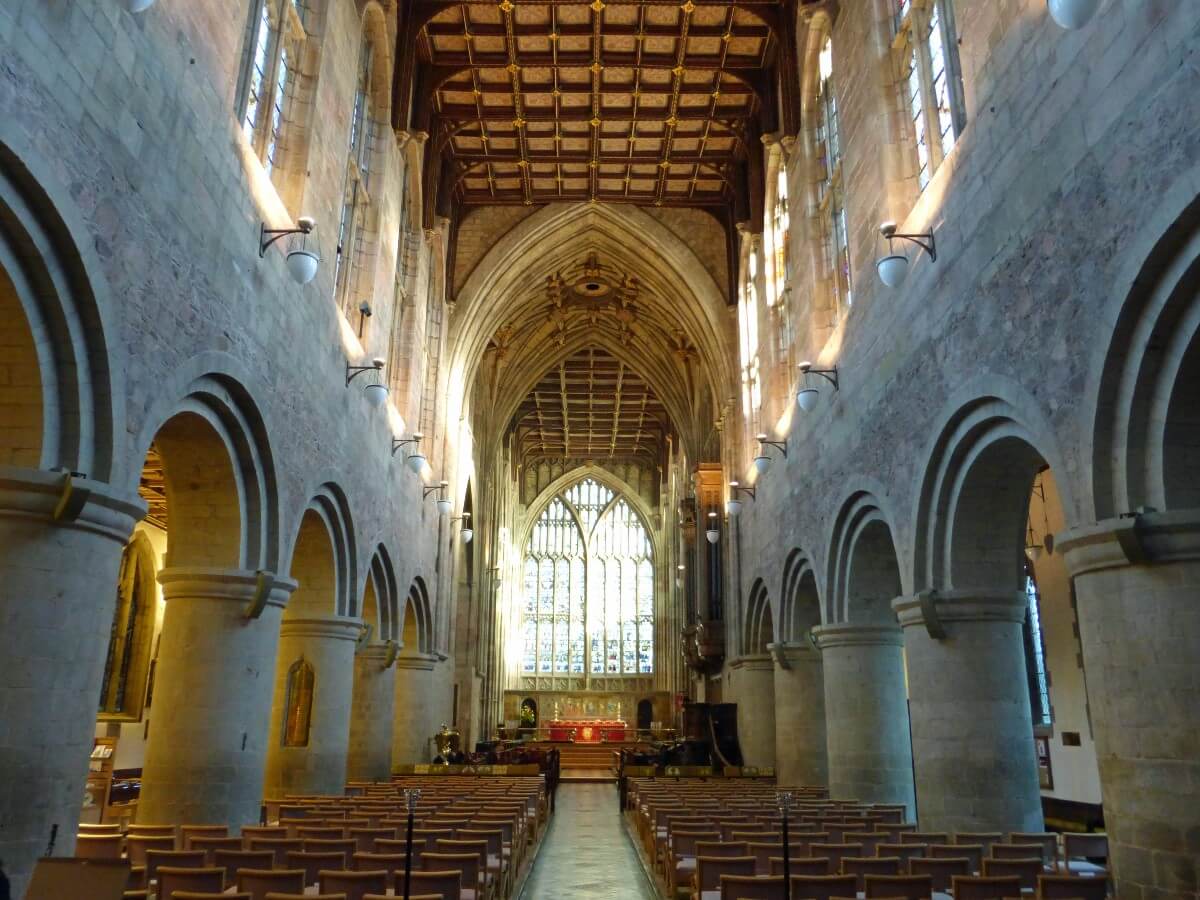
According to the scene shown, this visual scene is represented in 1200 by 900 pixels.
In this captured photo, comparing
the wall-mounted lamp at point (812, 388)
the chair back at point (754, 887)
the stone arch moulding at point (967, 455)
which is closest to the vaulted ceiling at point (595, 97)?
the wall-mounted lamp at point (812, 388)

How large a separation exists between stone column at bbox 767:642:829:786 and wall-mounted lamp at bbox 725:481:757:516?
4.04 meters

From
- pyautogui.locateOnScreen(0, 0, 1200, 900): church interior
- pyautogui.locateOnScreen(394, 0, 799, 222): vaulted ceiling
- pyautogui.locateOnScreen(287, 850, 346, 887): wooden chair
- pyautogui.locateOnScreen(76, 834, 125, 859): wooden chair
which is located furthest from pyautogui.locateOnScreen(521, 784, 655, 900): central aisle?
pyautogui.locateOnScreen(394, 0, 799, 222): vaulted ceiling

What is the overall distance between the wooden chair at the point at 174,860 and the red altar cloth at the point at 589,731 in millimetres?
35383

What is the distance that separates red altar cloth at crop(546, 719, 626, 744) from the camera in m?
40.5

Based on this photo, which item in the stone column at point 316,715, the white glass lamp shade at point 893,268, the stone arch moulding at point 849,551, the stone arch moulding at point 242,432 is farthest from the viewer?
the stone column at point 316,715

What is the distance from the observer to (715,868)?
22.1ft

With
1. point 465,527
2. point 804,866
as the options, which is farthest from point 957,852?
point 465,527

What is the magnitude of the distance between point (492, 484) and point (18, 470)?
2954 centimetres

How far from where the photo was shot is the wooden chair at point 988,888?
5.70 metres

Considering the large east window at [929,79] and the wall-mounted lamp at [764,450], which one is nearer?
the large east window at [929,79]

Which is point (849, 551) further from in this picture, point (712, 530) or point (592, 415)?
point (592, 415)

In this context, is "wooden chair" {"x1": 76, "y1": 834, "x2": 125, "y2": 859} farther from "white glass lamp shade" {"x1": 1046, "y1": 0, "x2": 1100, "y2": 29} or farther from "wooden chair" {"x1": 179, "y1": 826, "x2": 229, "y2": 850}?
"white glass lamp shade" {"x1": 1046, "y1": 0, "x2": 1100, "y2": 29}

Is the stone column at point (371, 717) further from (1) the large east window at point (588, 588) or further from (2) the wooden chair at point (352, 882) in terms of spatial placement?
(1) the large east window at point (588, 588)

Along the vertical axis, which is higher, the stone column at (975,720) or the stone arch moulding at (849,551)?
the stone arch moulding at (849,551)
